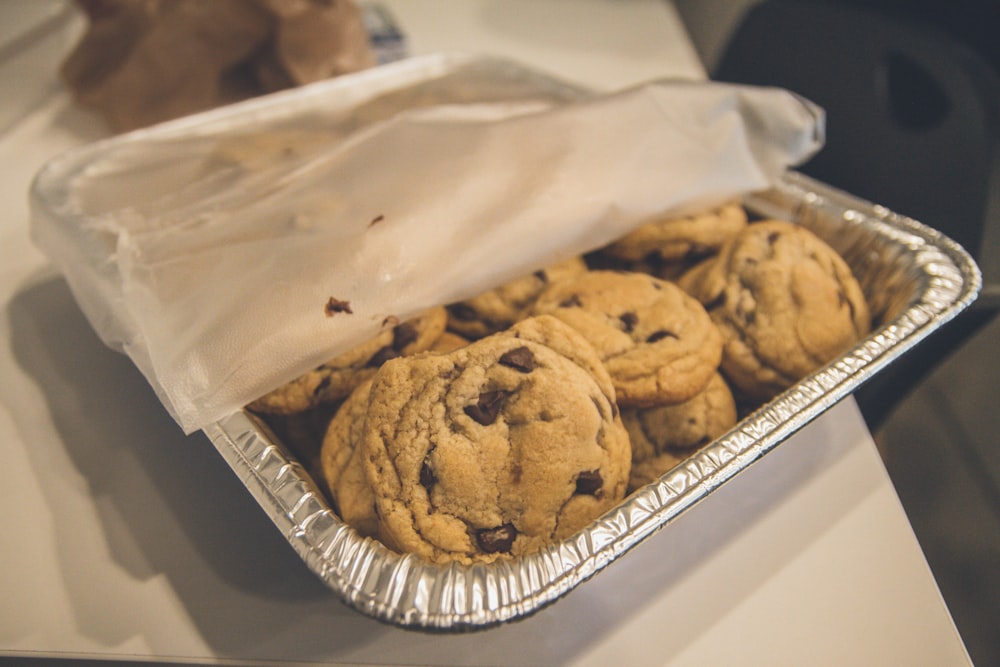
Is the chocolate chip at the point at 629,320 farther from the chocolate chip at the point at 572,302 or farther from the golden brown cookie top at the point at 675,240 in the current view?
the golden brown cookie top at the point at 675,240

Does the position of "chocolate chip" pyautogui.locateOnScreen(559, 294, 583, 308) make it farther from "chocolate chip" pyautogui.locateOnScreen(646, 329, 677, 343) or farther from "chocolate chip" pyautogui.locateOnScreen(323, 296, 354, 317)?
"chocolate chip" pyautogui.locateOnScreen(323, 296, 354, 317)

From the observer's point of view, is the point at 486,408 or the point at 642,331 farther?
the point at 642,331

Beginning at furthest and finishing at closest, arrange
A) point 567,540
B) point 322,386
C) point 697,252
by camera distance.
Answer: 1. point 697,252
2. point 322,386
3. point 567,540

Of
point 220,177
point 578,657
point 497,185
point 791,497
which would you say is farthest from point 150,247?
point 791,497

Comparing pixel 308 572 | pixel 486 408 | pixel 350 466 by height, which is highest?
pixel 486 408

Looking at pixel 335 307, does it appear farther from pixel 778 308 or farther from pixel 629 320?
pixel 778 308

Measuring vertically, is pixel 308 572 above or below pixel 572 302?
below

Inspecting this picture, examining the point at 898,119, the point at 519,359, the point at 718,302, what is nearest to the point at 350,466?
the point at 519,359
